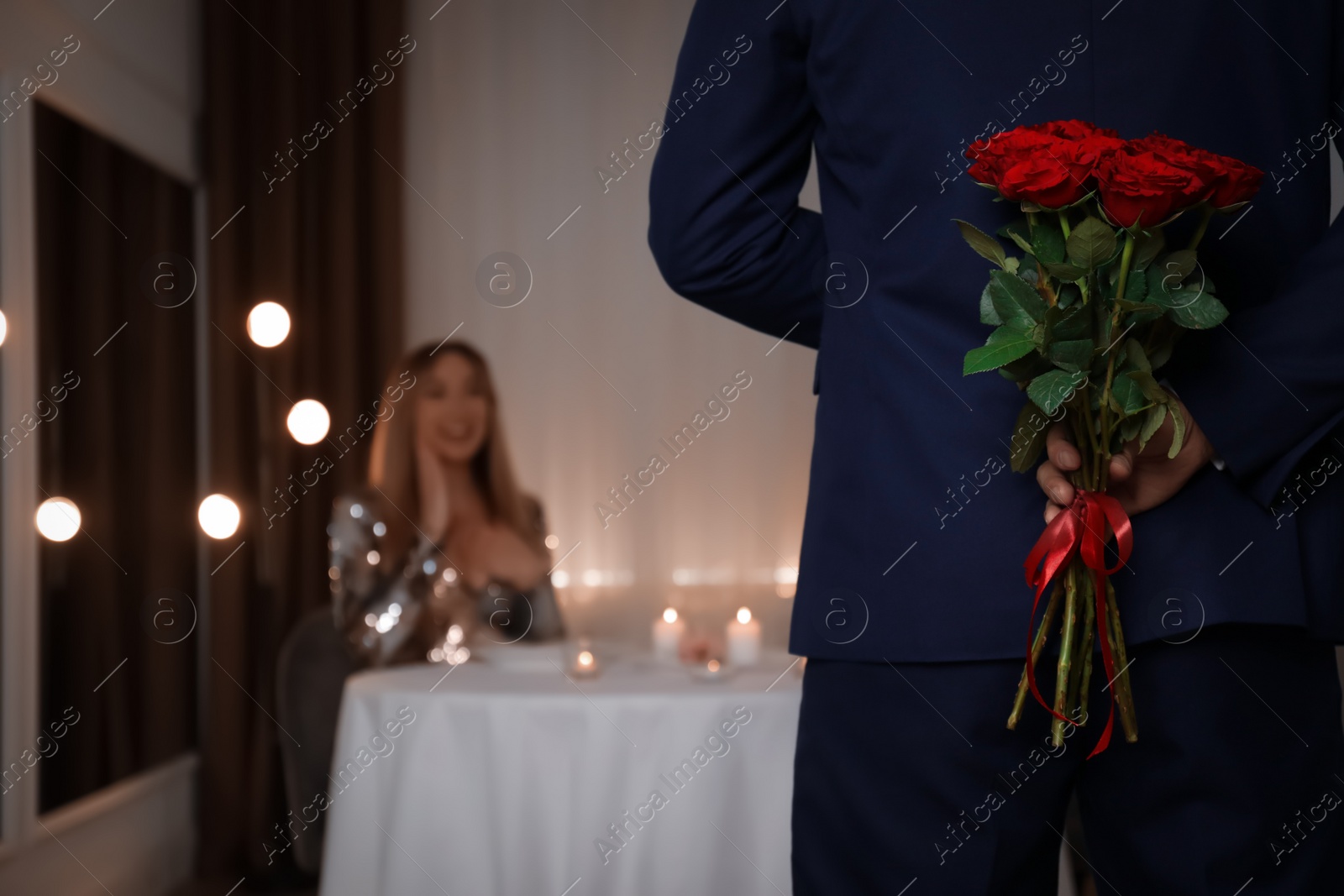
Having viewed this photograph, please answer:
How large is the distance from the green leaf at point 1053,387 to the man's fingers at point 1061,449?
3cm

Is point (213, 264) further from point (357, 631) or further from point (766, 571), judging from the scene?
point (766, 571)

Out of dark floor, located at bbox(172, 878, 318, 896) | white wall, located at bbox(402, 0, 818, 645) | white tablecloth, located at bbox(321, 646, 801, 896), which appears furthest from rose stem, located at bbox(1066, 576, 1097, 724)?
white wall, located at bbox(402, 0, 818, 645)

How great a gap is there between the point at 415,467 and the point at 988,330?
2.28 metres

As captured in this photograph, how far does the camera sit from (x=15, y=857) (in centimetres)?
240

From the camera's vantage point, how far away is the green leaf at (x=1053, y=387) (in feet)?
2.26

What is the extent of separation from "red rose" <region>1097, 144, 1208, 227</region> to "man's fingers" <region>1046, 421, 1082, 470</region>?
0.47 ft

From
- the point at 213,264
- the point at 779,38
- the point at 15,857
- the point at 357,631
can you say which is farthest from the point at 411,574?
the point at 779,38

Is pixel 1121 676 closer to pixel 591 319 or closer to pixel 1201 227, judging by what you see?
pixel 1201 227

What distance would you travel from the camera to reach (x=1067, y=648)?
731mm

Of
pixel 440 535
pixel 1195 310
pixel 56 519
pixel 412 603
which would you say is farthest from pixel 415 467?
pixel 1195 310

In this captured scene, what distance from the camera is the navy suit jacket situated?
2.41ft

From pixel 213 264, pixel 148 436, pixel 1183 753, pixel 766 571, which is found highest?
pixel 213 264

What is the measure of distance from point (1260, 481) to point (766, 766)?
101 cm

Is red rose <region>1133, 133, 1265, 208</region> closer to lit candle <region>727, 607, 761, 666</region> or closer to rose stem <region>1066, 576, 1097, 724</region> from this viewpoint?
rose stem <region>1066, 576, 1097, 724</region>
